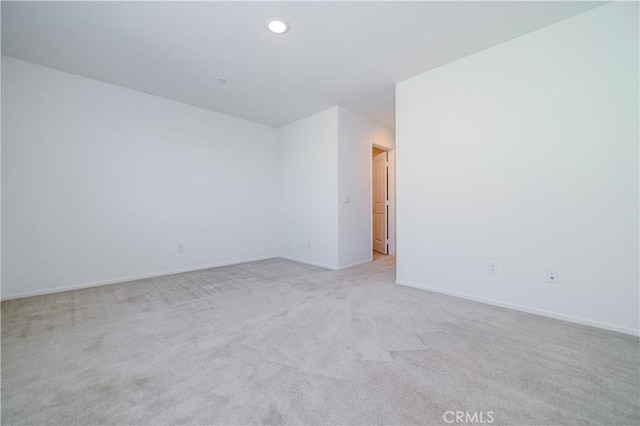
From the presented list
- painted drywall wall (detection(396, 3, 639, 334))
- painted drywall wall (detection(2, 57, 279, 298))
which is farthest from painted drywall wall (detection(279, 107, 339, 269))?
painted drywall wall (detection(396, 3, 639, 334))

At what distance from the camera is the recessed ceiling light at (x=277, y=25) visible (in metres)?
2.11

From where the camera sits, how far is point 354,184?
4227 mm

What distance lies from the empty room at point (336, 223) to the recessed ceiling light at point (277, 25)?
0.02 m

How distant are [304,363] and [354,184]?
10.1 feet

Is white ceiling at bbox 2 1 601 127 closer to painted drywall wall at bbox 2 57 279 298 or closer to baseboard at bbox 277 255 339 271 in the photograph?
painted drywall wall at bbox 2 57 279 298

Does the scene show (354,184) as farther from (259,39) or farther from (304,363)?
(304,363)

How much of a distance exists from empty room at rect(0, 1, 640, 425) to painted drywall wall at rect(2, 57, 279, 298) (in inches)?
1.0

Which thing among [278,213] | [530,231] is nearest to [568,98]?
[530,231]

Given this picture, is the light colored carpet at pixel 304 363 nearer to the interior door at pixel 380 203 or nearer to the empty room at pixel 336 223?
the empty room at pixel 336 223

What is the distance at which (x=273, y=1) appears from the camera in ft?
6.30

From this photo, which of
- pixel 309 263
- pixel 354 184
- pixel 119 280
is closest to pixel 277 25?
pixel 354 184

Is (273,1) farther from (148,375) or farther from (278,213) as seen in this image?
(278,213)

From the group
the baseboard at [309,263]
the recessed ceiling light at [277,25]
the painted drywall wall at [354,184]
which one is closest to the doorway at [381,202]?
the painted drywall wall at [354,184]

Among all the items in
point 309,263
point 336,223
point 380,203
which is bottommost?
point 309,263
